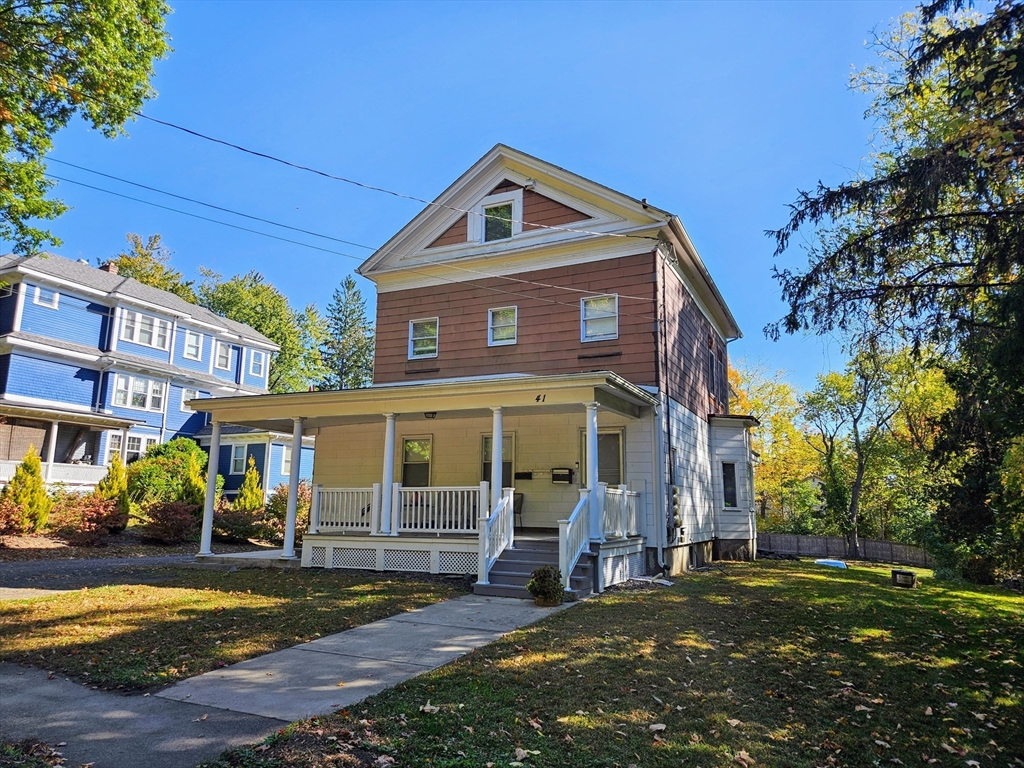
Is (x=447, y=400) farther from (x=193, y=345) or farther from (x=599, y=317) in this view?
(x=193, y=345)

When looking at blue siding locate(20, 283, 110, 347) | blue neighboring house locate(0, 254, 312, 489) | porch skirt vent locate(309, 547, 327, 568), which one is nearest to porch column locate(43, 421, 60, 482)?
blue neighboring house locate(0, 254, 312, 489)

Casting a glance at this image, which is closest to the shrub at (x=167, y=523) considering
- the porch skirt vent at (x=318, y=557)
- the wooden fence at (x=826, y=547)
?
the porch skirt vent at (x=318, y=557)

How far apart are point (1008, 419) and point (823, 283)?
9.40ft

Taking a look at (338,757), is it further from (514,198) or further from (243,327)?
(243,327)

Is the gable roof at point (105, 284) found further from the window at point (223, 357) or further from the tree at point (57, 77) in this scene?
the tree at point (57, 77)

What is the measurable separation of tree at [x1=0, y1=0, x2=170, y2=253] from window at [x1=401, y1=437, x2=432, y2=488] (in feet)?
28.8

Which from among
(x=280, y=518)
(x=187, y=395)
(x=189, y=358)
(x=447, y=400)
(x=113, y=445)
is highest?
(x=189, y=358)

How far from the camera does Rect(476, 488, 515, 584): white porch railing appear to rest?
33.0ft

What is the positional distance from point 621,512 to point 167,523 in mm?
14360

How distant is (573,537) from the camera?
32.5ft

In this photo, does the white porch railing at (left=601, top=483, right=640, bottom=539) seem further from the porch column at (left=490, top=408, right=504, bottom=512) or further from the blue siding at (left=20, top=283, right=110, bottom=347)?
the blue siding at (left=20, top=283, right=110, bottom=347)

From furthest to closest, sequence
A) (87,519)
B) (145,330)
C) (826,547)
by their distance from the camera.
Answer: (145,330)
(826,547)
(87,519)

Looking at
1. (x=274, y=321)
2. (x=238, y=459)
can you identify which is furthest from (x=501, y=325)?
(x=274, y=321)

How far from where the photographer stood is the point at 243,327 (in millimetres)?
36312
